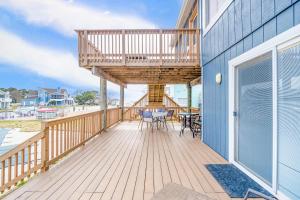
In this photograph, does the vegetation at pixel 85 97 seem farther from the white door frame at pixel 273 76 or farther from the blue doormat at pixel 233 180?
the blue doormat at pixel 233 180

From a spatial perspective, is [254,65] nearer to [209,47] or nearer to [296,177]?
[296,177]

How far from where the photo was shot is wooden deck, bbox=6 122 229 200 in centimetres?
239

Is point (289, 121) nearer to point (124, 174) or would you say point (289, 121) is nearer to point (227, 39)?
point (227, 39)

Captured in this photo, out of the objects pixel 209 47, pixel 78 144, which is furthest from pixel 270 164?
pixel 78 144

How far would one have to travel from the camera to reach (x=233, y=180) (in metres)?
2.73

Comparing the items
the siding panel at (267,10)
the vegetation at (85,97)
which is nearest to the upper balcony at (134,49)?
the siding panel at (267,10)

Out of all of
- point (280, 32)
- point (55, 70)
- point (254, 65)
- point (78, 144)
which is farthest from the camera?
point (55, 70)

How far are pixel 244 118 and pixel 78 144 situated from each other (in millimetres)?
3722

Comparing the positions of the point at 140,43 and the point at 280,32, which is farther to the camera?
the point at 140,43

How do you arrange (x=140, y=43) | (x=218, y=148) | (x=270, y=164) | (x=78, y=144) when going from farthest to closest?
1. (x=140, y=43)
2. (x=78, y=144)
3. (x=218, y=148)
4. (x=270, y=164)

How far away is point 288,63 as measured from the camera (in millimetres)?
2010

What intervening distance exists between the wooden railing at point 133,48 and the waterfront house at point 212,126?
3cm

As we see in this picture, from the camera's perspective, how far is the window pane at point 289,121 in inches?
74.8

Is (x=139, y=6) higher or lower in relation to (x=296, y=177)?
higher
